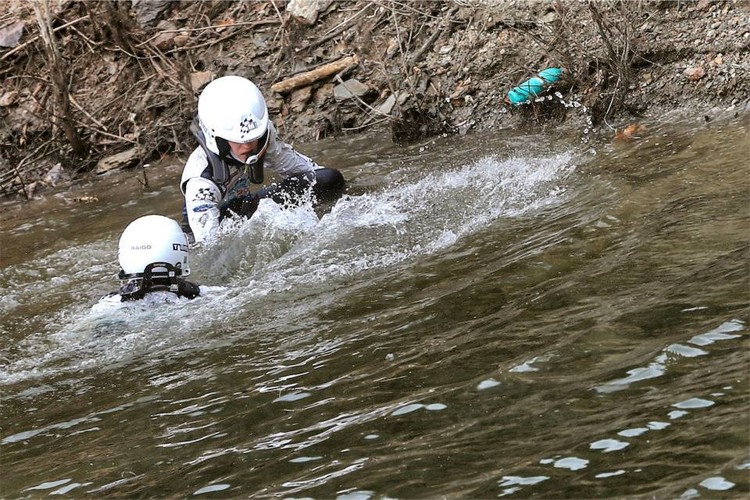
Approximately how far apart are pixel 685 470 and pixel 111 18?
36.5ft

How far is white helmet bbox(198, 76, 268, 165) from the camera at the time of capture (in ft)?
23.3

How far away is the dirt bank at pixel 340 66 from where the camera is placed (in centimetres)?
907

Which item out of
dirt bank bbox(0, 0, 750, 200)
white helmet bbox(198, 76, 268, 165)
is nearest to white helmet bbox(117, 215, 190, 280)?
white helmet bbox(198, 76, 268, 165)

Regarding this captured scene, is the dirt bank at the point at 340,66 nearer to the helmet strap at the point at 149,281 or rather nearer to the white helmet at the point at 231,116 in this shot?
the white helmet at the point at 231,116

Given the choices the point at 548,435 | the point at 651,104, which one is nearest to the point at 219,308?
the point at 548,435

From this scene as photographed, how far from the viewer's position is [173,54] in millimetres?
12555

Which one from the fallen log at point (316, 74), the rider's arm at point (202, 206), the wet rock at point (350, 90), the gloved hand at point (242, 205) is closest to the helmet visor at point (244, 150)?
the rider's arm at point (202, 206)

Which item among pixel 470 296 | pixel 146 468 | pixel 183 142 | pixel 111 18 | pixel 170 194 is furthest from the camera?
pixel 111 18

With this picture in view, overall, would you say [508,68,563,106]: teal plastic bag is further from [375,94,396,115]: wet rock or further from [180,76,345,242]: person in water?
[180,76,345,242]: person in water

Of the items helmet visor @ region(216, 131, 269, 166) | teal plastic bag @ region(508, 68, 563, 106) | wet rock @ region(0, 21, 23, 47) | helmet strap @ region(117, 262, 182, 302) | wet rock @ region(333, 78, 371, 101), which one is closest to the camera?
helmet strap @ region(117, 262, 182, 302)

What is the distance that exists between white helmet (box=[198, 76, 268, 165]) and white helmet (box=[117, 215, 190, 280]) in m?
1.00

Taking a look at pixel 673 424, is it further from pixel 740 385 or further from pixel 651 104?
pixel 651 104

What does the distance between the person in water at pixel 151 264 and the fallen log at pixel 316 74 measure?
5461 mm

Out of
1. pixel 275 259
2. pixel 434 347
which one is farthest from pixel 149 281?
pixel 434 347
